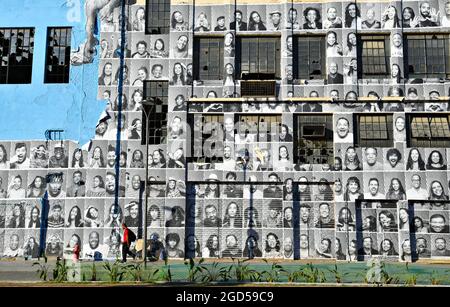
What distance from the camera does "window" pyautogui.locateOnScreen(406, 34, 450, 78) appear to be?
29625 mm

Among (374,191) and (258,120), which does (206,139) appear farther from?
(374,191)

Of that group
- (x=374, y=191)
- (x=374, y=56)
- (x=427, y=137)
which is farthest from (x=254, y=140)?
(x=427, y=137)

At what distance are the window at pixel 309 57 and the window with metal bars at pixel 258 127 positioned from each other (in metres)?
2.91

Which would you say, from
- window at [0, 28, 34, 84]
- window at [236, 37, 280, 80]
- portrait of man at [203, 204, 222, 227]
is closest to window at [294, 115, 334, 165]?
window at [236, 37, 280, 80]

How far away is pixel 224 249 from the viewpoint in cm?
2900

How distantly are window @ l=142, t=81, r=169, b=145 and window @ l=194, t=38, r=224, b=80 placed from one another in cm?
213

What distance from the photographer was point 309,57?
3030 cm

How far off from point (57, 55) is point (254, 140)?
12644mm

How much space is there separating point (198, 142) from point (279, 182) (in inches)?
197

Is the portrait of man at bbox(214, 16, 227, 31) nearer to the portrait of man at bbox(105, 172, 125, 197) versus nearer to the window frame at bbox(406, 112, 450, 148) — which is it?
the portrait of man at bbox(105, 172, 125, 197)

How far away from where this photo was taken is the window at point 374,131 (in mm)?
29225

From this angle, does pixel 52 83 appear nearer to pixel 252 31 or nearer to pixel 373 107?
pixel 252 31

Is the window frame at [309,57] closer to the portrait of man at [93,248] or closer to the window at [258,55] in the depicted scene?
the window at [258,55]

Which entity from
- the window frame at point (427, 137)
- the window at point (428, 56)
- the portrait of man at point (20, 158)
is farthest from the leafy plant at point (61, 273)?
the window at point (428, 56)
